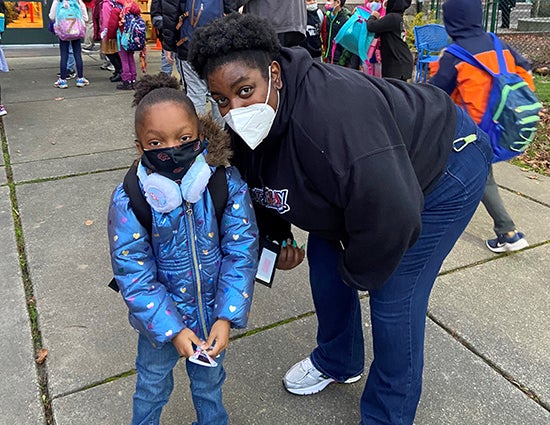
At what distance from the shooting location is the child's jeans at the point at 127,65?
786 cm

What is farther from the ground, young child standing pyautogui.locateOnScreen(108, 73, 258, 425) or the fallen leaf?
young child standing pyautogui.locateOnScreen(108, 73, 258, 425)

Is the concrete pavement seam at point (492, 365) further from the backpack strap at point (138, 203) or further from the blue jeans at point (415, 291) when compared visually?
the backpack strap at point (138, 203)

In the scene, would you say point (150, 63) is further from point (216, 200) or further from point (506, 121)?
point (216, 200)

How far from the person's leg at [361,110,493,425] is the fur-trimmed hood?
67 cm

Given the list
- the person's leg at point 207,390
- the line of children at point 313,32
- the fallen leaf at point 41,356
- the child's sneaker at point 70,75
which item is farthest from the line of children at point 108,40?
the person's leg at point 207,390

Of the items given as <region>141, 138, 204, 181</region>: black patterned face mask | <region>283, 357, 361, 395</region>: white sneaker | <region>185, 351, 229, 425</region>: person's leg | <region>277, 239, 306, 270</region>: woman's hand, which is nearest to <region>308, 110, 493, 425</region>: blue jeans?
<region>277, 239, 306, 270</region>: woman's hand

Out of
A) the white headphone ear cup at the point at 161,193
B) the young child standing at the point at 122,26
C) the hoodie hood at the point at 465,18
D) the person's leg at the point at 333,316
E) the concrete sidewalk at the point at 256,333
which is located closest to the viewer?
the white headphone ear cup at the point at 161,193

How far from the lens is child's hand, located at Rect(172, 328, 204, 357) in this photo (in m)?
1.69

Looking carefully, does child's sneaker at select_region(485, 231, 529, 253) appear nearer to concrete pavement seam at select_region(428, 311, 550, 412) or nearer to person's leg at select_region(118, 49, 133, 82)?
concrete pavement seam at select_region(428, 311, 550, 412)

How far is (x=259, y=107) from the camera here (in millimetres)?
1575

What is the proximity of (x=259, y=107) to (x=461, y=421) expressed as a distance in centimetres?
153

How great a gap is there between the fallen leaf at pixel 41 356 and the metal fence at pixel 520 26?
8.61 metres

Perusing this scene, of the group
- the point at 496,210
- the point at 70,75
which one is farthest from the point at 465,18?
the point at 70,75

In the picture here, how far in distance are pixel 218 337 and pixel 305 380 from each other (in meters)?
0.76
